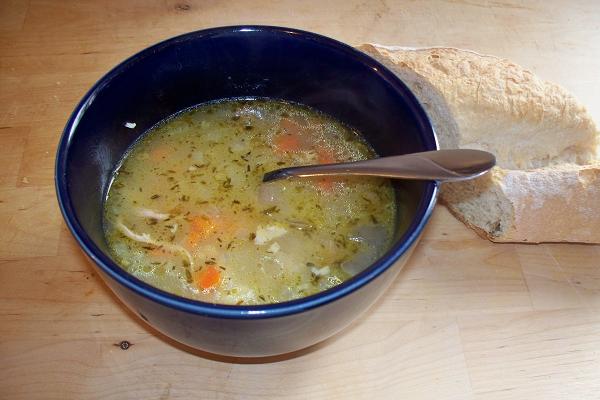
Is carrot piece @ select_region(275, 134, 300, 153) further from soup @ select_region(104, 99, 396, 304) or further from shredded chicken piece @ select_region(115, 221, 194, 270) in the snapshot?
shredded chicken piece @ select_region(115, 221, 194, 270)

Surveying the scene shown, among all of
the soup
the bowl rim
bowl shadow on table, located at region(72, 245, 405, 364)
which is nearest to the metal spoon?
the bowl rim

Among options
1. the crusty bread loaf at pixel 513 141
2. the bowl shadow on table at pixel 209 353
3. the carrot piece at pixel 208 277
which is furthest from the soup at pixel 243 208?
the crusty bread loaf at pixel 513 141

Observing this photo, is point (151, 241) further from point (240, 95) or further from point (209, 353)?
point (240, 95)

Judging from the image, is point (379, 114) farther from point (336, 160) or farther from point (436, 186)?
point (436, 186)

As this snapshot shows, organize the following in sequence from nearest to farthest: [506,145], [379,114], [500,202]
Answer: [379,114] < [500,202] < [506,145]

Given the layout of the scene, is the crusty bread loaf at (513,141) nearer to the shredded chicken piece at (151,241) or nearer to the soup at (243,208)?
the soup at (243,208)

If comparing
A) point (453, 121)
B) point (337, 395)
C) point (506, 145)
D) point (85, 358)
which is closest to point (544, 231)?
point (506, 145)
